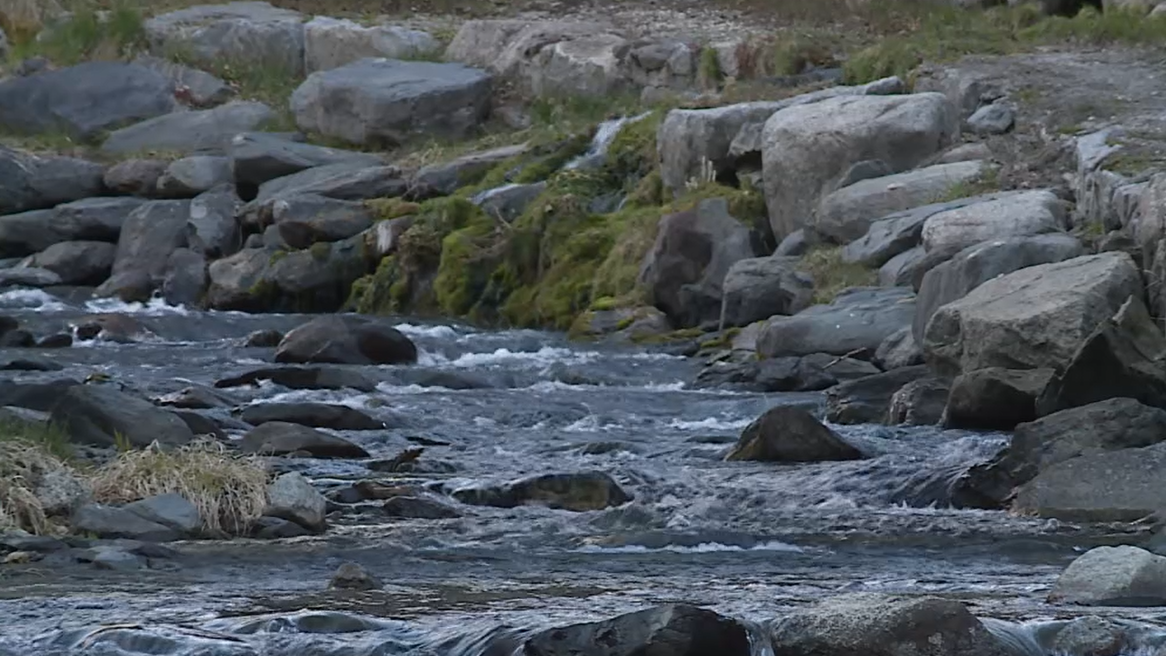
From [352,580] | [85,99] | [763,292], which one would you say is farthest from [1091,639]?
[85,99]

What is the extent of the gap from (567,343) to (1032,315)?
5492 mm

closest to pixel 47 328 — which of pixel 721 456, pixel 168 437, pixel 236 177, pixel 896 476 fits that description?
pixel 236 177

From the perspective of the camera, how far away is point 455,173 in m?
21.4

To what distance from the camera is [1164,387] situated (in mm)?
11195

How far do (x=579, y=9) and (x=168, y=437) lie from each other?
659 inches

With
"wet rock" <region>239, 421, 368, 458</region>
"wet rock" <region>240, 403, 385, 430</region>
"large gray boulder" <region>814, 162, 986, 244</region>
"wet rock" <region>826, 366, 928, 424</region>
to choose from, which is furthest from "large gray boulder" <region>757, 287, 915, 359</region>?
"wet rock" <region>239, 421, 368, 458</region>

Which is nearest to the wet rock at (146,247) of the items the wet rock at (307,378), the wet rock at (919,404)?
the wet rock at (307,378)

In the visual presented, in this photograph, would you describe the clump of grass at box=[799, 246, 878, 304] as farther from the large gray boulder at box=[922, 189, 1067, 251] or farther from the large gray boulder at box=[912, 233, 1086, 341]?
the large gray boulder at box=[912, 233, 1086, 341]

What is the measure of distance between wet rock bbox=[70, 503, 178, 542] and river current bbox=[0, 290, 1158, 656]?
23cm

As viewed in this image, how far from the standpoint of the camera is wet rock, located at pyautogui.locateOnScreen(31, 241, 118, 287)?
21.5 meters

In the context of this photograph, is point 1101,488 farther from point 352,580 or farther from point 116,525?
point 116,525

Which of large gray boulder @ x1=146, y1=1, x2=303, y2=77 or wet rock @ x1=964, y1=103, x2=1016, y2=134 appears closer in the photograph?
wet rock @ x1=964, y1=103, x2=1016, y2=134

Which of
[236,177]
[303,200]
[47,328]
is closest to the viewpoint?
[47,328]

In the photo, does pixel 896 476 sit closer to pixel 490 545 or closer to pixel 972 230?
pixel 490 545
